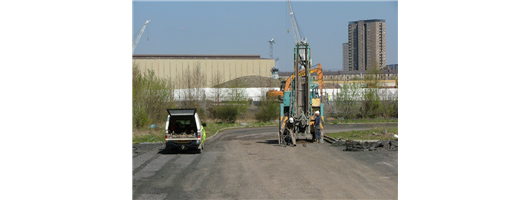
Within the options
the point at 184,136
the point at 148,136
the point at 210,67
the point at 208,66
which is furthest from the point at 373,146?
the point at 210,67

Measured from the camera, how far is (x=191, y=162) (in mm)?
17594

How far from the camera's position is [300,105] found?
2483 cm

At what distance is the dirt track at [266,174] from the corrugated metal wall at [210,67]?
1955 inches

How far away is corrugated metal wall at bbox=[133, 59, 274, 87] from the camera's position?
237 feet

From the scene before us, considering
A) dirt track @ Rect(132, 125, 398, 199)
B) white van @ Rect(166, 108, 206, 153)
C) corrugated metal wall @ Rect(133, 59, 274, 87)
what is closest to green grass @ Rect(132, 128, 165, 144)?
dirt track @ Rect(132, 125, 398, 199)

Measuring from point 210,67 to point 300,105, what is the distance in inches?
2027

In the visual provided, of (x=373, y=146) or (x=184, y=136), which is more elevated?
(x=184, y=136)

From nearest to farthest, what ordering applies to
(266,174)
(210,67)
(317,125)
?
(266,174) → (317,125) → (210,67)

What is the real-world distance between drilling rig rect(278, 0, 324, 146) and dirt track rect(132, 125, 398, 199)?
7.59 ft

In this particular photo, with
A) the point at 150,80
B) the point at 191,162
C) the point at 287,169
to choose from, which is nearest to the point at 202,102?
the point at 150,80

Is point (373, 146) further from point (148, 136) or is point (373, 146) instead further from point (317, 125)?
point (148, 136)

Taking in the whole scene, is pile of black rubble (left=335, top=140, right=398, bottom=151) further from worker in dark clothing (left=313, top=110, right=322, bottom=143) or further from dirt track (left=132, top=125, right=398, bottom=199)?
worker in dark clothing (left=313, top=110, right=322, bottom=143)
